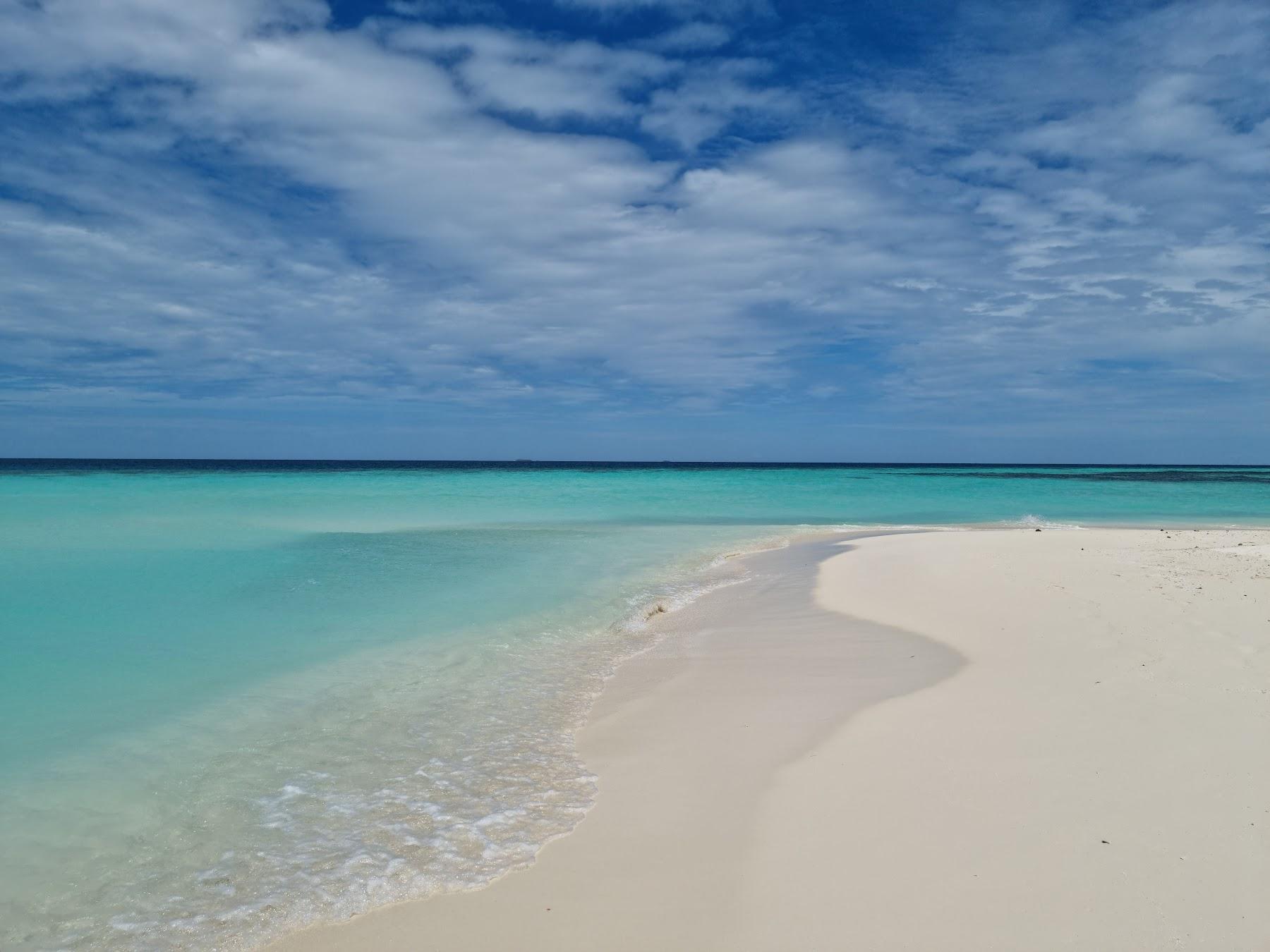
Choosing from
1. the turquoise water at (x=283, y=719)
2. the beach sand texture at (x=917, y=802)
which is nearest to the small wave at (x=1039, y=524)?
the turquoise water at (x=283, y=719)

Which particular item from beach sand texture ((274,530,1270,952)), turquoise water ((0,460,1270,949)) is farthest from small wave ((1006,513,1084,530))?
beach sand texture ((274,530,1270,952))

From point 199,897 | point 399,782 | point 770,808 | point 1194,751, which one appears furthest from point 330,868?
point 1194,751

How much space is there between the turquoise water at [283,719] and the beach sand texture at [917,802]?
14.8 inches

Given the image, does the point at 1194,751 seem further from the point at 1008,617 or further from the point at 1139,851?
the point at 1008,617

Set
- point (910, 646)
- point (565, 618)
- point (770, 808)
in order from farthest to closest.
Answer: point (565, 618), point (910, 646), point (770, 808)

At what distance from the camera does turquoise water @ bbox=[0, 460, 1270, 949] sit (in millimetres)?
3146

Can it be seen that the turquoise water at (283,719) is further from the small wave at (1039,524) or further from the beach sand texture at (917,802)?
the small wave at (1039,524)

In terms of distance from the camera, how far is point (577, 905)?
2896 mm

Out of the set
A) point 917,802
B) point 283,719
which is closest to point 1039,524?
point 917,802

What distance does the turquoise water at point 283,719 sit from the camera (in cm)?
315

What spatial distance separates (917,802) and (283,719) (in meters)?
3.98

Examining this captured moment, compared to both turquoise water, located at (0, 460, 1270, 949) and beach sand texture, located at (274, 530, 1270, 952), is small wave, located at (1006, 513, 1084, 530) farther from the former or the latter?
beach sand texture, located at (274, 530, 1270, 952)

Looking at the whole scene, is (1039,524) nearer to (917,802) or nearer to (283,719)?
(917,802)

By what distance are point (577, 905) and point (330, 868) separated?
112cm
